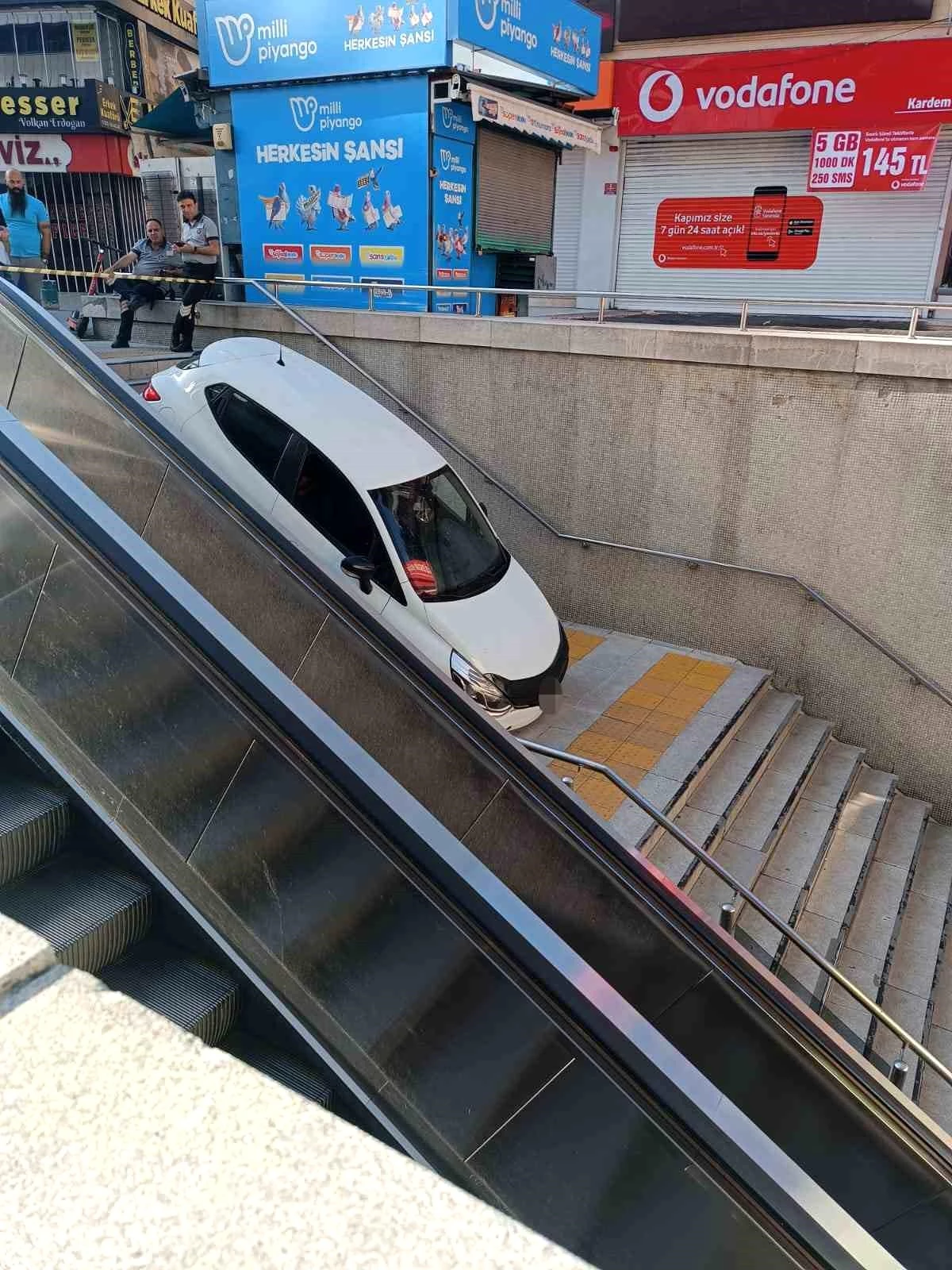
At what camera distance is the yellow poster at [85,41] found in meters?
19.3

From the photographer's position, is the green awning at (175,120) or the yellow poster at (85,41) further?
the yellow poster at (85,41)

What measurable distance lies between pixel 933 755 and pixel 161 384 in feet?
25.2

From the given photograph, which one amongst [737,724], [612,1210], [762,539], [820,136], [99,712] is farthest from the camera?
[820,136]

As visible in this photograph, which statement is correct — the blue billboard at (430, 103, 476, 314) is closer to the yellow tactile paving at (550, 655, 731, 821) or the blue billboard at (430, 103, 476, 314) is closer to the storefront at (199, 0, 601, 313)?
the storefront at (199, 0, 601, 313)

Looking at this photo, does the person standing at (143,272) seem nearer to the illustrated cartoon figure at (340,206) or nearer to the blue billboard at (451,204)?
the illustrated cartoon figure at (340,206)

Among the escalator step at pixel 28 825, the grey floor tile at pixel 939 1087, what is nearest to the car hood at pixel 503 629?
the grey floor tile at pixel 939 1087

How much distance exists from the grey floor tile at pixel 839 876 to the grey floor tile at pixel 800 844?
0.49 ft

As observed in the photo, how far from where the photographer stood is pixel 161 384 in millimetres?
7898

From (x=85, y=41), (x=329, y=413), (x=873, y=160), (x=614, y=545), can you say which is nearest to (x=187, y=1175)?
(x=329, y=413)

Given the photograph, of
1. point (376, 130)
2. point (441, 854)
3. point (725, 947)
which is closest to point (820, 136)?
point (376, 130)

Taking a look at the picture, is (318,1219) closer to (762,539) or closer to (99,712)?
(99,712)

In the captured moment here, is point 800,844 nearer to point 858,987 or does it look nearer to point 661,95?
point 858,987

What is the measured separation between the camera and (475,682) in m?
6.56

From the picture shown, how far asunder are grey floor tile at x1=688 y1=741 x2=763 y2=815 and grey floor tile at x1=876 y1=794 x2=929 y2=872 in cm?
126
